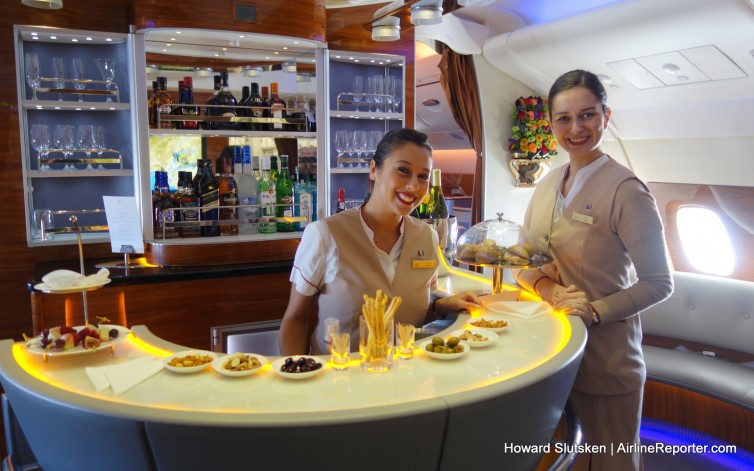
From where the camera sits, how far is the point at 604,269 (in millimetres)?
2410

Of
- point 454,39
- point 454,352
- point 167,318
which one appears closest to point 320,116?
point 167,318

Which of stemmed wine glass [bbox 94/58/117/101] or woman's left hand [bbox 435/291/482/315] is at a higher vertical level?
stemmed wine glass [bbox 94/58/117/101]

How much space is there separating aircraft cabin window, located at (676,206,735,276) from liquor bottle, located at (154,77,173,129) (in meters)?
4.65

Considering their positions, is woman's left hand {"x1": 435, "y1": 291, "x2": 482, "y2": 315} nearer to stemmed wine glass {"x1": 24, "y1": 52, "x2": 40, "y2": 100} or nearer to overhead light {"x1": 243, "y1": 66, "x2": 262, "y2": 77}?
overhead light {"x1": 243, "y1": 66, "x2": 262, "y2": 77}

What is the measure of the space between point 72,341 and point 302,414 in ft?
3.04

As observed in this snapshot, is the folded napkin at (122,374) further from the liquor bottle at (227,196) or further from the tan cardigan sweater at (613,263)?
the liquor bottle at (227,196)

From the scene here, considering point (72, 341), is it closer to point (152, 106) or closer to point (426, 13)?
point (152, 106)

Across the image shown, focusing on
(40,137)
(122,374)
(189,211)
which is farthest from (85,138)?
(122,374)

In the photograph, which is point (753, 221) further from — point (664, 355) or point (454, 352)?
point (454, 352)

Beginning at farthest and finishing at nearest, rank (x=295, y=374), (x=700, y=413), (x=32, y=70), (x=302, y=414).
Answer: (x=700, y=413), (x=32, y=70), (x=295, y=374), (x=302, y=414)

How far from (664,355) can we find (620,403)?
2673 millimetres

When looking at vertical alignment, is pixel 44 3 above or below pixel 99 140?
above

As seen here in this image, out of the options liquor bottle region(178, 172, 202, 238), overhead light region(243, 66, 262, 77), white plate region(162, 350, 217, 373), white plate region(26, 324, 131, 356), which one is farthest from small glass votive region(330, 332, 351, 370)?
overhead light region(243, 66, 262, 77)

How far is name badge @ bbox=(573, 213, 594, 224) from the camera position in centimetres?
238
